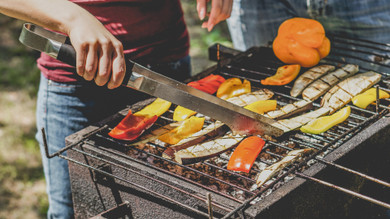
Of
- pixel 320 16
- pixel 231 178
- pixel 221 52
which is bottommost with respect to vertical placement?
pixel 231 178

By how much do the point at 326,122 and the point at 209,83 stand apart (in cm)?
79

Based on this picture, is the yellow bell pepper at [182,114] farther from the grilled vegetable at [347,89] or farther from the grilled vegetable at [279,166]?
the grilled vegetable at [347,89]

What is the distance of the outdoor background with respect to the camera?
13.8ft

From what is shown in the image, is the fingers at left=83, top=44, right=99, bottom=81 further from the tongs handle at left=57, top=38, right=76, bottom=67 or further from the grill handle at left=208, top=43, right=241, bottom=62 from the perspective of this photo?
the grill handle at left=208, top=43, right=241, bottom=62

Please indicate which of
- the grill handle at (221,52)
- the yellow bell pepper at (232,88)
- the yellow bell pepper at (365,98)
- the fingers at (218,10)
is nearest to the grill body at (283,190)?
the yellow bell pepper at (365,98)

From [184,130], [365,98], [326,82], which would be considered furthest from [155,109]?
[365,98]

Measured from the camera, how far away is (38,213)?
4.09 m

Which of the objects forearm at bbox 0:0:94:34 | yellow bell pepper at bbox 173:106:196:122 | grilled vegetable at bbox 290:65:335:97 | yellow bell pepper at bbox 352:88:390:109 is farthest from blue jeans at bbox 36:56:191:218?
yellow bell pepper at bbox 352:88:390:109

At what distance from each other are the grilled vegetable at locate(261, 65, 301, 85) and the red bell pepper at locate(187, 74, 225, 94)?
283mm

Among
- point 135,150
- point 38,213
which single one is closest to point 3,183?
point 38,213

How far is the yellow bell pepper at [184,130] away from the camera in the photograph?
226 cm

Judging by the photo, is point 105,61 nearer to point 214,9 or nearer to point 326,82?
point 214,9

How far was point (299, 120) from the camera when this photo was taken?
7.67ft

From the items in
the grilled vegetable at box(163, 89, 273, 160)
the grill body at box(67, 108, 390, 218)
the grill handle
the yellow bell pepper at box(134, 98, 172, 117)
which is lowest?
the grill body at box(67, 108, 390, 218)
